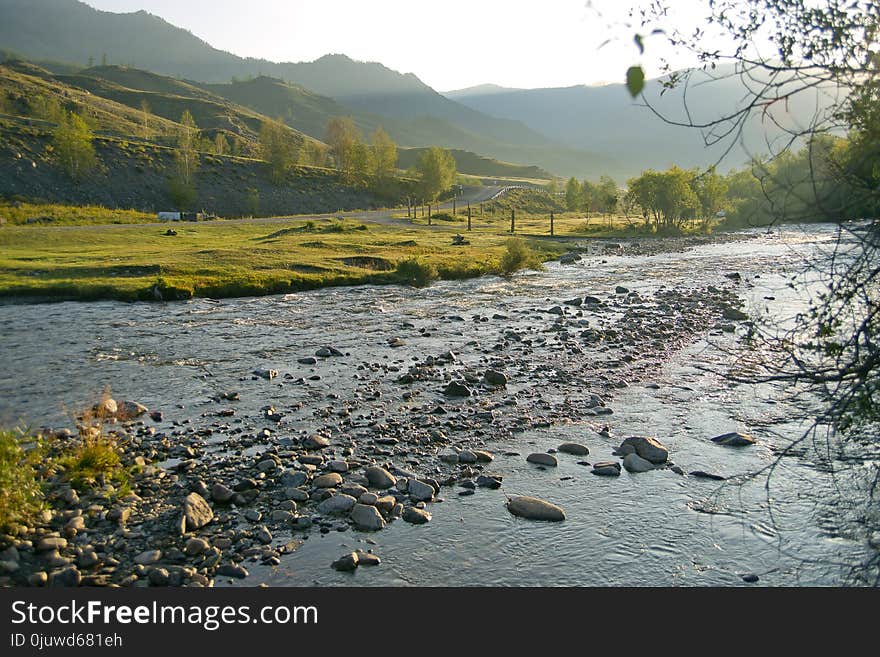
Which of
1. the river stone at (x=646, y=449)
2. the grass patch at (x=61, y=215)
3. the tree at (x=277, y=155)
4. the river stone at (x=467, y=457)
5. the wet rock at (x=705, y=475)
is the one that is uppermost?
the tree at (x=277, y=155)

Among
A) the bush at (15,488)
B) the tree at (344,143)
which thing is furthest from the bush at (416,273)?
the tree at (344,143)

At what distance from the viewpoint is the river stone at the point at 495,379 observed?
16.7 metres

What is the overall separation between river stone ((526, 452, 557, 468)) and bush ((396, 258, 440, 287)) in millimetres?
25659

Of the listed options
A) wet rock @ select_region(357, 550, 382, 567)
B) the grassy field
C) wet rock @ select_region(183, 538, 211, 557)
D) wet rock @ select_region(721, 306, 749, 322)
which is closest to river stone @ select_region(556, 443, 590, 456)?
wet rock @ select_region(357, 550, 382, 567)

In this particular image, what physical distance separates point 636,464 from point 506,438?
8.94 feet

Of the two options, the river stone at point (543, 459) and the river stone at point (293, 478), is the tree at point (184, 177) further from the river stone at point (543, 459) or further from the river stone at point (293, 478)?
the river stone at point (543, 459)

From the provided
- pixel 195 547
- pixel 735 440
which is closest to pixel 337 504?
pixel 195 547

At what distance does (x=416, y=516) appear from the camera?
9.47 metres

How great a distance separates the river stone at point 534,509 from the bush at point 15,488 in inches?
273

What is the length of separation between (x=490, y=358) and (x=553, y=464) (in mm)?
8273

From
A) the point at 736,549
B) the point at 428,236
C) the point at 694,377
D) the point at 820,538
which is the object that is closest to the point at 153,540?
the point at 736,549
